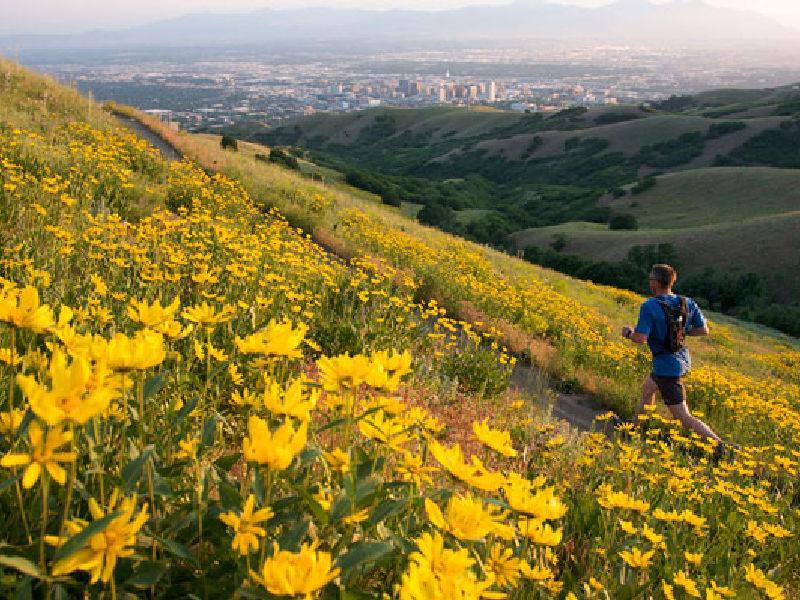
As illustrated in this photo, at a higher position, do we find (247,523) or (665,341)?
(247,523)

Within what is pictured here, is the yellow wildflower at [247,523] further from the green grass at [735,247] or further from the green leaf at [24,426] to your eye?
the green grass at [735,247]

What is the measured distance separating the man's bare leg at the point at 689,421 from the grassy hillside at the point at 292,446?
1.16 ft

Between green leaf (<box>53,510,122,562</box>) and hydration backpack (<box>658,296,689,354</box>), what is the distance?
22.0ft

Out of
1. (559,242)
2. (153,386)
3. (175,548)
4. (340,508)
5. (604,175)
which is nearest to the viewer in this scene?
(175,548)

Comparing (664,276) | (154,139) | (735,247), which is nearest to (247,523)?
(664,276)

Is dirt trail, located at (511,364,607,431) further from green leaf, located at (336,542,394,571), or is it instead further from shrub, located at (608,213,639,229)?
shrub, located at (608,213,639,229)

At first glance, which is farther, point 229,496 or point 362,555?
point 229,496

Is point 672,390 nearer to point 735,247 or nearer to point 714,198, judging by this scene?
point 735,247

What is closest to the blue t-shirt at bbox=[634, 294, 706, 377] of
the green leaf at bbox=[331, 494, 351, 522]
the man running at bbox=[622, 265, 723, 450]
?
the man running at bbox=[622, 265, 723, 450]

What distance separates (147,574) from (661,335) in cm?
650

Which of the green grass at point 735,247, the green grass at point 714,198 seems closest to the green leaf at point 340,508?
the green grass at point 735,247

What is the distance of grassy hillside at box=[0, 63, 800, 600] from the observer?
1468 mm

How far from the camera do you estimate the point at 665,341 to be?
681 centimetres

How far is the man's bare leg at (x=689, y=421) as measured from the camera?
651 cm
